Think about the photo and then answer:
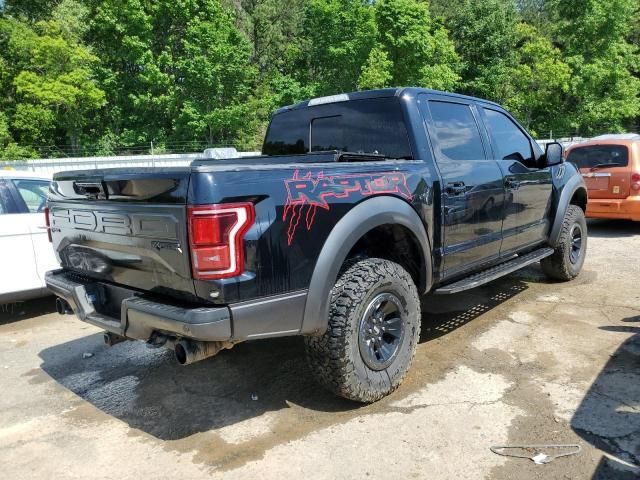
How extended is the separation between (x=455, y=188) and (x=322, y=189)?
1.43 metres

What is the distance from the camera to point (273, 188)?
264 centimetres

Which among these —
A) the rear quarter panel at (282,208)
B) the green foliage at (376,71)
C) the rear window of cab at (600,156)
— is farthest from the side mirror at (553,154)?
the green foliage at (376,71)

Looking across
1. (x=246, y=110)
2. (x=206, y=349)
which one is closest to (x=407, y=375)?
(x=206, y=349)

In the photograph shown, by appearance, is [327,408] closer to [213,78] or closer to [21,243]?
[21,243]

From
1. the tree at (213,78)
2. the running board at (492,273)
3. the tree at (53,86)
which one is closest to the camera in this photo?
the running board at (492,273)

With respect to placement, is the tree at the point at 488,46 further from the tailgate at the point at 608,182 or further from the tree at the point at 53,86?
the tailgate at the point at 608,182

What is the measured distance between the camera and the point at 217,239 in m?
2.45

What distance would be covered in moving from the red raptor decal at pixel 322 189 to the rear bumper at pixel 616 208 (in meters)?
6.75

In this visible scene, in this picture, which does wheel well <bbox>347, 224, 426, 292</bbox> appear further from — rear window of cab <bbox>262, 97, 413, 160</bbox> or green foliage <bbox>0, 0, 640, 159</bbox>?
green foliage <bbox>0, 0, 640, 159</bbox>

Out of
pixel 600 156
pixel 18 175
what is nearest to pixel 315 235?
pixel 18 175

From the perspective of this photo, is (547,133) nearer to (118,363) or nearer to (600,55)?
(600,55)

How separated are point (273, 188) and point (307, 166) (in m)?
0.33

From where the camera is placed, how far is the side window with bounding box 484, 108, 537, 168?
472cm

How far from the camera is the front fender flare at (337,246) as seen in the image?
2.87 m
